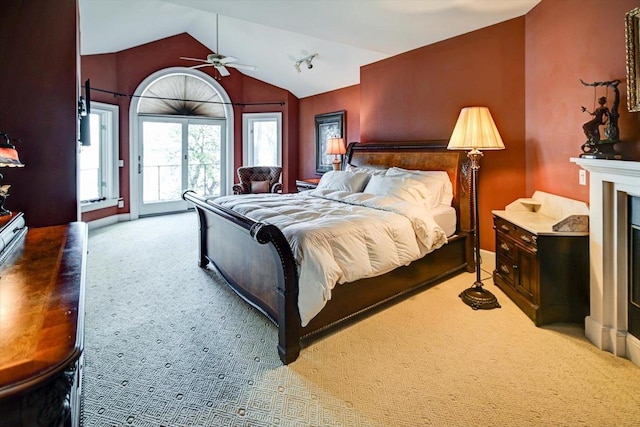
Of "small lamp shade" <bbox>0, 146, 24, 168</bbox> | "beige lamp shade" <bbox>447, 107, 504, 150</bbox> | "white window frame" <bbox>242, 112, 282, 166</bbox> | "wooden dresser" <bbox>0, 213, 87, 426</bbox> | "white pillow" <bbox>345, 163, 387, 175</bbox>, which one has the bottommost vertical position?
"wooden dresser" <bbox>0, 213, 87, 426</bbox>

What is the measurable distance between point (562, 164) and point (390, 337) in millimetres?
2219

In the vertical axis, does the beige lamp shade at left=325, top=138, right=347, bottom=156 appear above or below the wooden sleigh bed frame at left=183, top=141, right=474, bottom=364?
above

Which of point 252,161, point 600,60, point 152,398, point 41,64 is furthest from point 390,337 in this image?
point 252,161

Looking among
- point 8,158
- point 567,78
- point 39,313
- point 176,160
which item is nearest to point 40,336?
point 39,313

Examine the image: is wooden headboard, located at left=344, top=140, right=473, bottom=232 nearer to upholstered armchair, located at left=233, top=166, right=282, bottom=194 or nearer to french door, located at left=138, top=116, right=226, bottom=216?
upholstered armchair, located at left=233, top=166, right=282, bottom=194

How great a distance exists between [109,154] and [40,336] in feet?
21.5

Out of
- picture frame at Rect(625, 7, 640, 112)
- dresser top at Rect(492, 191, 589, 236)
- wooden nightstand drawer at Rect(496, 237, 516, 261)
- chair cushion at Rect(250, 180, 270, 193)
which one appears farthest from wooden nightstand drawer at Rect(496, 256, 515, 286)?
chair cushion at Rect(250, 180, 270, 193)

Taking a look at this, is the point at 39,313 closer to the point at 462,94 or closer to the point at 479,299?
the point at 479,299

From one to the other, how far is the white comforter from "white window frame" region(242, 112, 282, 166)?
14.7 ft

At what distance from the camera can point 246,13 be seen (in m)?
3.66

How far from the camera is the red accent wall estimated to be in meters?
2.30

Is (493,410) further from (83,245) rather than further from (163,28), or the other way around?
(163,28)

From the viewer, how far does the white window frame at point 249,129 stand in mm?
7973

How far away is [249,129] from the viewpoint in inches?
321
